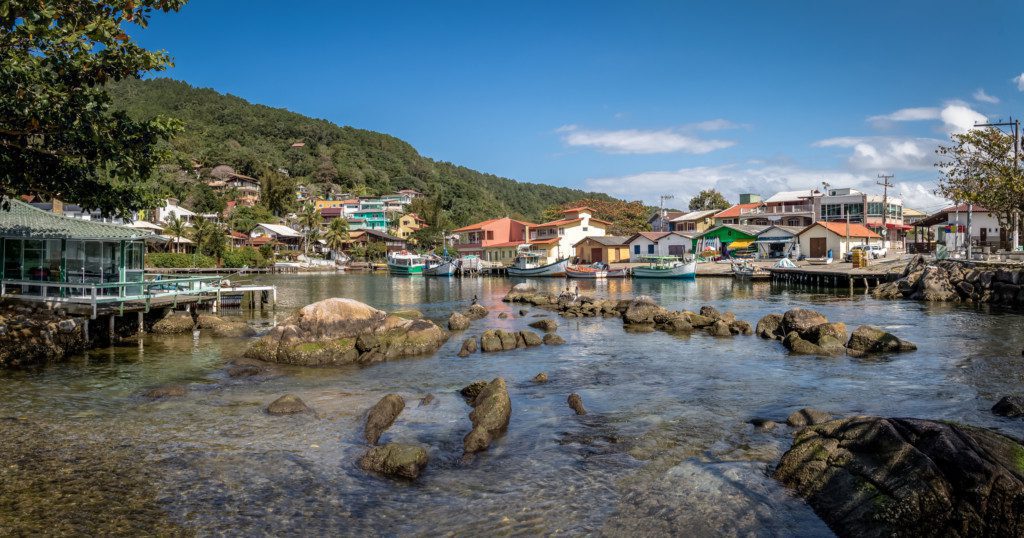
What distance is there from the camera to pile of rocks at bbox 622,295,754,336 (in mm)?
26656

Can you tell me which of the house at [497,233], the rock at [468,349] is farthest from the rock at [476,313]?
the house at [497,233]

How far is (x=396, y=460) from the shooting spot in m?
10.5

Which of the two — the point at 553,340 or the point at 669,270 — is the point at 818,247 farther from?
the point at 553,340

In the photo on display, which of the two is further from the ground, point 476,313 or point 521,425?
point 476,313

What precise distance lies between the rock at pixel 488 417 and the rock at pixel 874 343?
13435 millimetres

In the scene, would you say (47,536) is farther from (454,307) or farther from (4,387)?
(454,307)

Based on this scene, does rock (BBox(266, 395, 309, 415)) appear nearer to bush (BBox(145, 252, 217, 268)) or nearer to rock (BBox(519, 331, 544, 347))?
rock (BBox(519, 331, 544, 347))

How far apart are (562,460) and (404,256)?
77185 millimetres

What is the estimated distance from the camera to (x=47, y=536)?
26.5ft

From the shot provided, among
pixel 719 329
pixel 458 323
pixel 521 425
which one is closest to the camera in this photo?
pixel 521 425

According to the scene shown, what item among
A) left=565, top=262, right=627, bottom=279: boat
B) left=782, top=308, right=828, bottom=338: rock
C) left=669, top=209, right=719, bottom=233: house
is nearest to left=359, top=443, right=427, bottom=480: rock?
left=782, top=308, right=828, bottom=338: rock

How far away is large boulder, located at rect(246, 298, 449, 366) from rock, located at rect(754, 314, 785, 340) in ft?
42.6

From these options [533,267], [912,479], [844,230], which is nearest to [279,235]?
[533,267]

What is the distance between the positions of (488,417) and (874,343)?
1508cm
